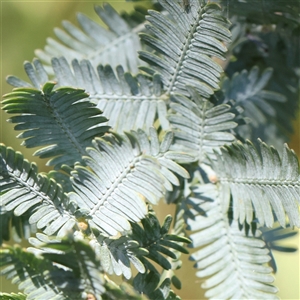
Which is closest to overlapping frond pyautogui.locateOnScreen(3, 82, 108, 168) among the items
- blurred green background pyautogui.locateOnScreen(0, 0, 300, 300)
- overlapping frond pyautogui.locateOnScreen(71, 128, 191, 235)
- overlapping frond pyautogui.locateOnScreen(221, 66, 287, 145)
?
overlapping frond pyautogui.locateOnScreen(71, 128, 191, 235)

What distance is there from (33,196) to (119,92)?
0.39 ft

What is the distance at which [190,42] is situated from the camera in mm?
281

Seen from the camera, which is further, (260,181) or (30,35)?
(30,35)

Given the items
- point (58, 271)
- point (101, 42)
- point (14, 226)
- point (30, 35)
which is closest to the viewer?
point (58, 271)

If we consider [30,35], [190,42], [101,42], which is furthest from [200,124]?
[30,35]

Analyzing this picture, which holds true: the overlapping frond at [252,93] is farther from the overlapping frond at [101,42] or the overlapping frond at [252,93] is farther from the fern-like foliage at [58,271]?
the fern-like foliage at [58,271]

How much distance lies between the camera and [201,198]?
316mm

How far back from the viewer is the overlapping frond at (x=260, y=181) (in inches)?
10.4

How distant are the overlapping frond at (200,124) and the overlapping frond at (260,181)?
2 centimetres

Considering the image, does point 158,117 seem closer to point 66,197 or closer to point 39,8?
point 66,197

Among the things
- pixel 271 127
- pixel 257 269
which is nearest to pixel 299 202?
pixel 257 269

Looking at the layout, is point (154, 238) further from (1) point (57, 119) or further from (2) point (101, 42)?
(2) point (101, 42)

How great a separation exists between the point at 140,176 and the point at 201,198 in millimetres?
75

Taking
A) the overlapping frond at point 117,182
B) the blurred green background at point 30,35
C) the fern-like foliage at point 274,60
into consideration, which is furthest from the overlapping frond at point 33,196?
the blurred green background at point 30,35
